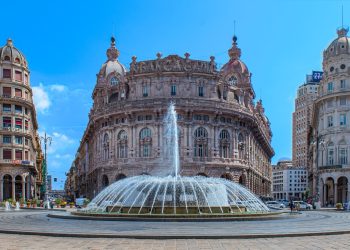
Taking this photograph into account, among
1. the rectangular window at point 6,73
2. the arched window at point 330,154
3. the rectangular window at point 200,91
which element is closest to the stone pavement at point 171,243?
the rectangular window at point 200,91

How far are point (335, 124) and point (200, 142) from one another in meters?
19.9

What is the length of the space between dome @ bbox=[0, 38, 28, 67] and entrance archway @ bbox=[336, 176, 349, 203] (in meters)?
53.2

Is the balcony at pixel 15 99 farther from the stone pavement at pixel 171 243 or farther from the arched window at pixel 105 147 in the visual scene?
the stone pavement at pixel 171 243

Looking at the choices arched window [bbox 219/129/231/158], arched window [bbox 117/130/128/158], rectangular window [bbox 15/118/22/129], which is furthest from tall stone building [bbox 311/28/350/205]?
rectangular window [bbox 15/118/22/129]

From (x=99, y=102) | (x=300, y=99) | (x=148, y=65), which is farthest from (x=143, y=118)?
(x=300, y=99)

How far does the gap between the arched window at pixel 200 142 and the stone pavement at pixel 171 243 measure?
5305 centimetres

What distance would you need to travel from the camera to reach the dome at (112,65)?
91375 mm

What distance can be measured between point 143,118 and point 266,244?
185ft

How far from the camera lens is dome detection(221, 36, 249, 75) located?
310 feet

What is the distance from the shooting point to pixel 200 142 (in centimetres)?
6956

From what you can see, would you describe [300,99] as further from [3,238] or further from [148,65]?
[3,238]

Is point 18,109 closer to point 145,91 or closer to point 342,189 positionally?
point 145,91

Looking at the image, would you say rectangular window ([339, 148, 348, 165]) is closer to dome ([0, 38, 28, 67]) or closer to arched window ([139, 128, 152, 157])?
arched window ([139, 128, 152, 157])

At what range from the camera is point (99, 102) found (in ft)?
278
